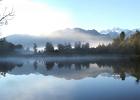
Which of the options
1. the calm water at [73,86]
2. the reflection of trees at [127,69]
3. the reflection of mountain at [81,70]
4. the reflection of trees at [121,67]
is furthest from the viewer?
the reflection of mountain at [81,70]

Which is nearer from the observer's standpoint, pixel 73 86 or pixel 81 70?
pixel 73 86

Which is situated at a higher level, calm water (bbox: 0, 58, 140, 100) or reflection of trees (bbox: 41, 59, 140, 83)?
calm water (bbox: 0, 58, 140, 100)

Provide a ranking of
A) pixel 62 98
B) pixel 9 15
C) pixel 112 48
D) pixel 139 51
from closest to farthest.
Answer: pixel 9 15
pixel 62 98
pixel 139 51
pixel 112 48

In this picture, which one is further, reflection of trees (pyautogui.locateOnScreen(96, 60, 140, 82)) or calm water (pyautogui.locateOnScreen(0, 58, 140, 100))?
reflection of trees (pyautogui.locateOnScreen(96, 60, 140, 82))

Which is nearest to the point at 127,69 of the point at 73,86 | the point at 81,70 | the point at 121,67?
the point at 121,67

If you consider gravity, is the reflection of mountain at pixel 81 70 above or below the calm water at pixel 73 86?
below

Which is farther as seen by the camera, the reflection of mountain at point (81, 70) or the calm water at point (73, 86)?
the reflection of mountain at point (81, 70)

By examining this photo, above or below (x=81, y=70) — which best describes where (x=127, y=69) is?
above

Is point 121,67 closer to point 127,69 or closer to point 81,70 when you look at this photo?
point 127,69

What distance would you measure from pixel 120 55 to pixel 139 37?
12.5 metres

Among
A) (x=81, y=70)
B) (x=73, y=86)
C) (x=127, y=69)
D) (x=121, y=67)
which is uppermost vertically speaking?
(x=73, y=86)

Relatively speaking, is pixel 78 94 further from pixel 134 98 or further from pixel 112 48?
pixel 112 48

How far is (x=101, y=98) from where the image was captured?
86.7ft

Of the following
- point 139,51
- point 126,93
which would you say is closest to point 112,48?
point 139,51
